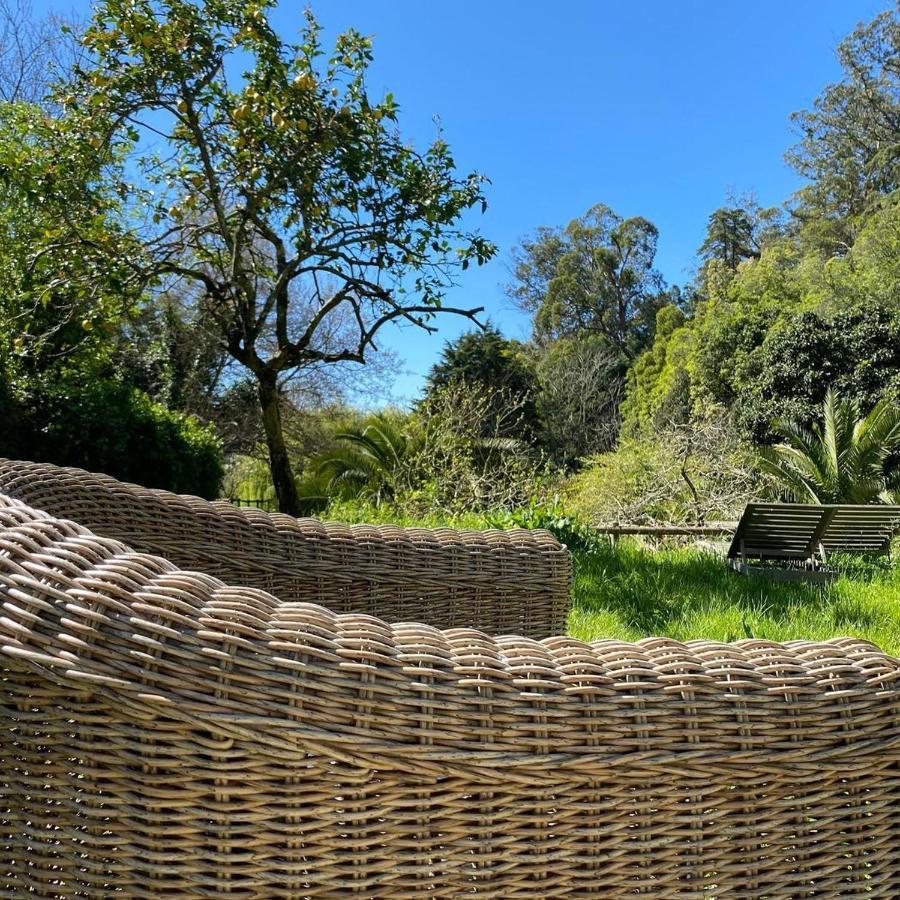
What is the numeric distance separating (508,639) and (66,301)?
6.70 meters

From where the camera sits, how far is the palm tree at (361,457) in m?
11.6

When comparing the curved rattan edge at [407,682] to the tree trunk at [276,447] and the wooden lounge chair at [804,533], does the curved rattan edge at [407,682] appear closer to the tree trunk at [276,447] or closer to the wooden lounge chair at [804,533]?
the wooden lounge chair at [804,533]

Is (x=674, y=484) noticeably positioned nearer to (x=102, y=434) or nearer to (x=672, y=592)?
(x=672, y=592)

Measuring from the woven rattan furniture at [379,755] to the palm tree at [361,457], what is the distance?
10.5 meters

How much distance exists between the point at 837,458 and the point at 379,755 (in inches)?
401

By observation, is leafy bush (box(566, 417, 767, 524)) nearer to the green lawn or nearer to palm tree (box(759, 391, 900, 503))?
palm tree (box(759, 391, 900, 503))

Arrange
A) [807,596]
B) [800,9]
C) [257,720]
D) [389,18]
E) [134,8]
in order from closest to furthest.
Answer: [257,720]
[807,596]
[134,8]
[389,18]
[800,9]

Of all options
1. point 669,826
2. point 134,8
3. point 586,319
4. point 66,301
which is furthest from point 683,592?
point 586,319

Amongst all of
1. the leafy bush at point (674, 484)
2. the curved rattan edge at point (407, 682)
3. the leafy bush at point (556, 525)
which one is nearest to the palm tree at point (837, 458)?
the leafy bush at point (674, 484)

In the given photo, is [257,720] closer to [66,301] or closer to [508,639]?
[508,639]

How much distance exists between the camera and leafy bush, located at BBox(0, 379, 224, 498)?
605 cm

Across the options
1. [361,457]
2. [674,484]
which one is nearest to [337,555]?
[674,484]

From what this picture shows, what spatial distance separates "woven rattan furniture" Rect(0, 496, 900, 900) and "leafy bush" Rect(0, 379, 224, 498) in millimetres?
5894

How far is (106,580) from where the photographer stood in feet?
2.42
